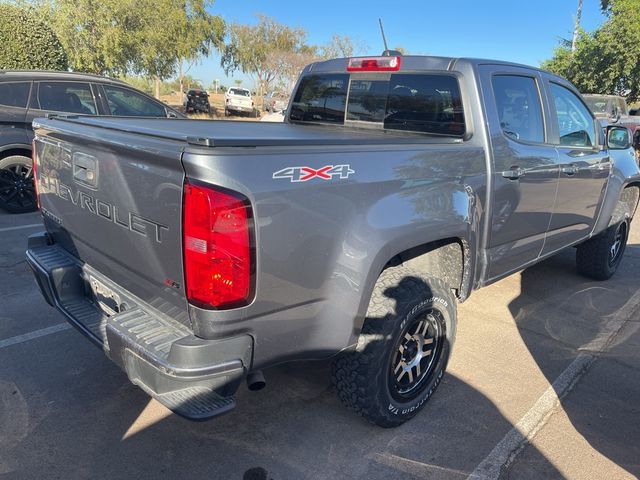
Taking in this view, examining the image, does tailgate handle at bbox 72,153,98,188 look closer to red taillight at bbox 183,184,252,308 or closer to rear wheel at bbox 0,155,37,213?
red taillight at bbox 183,184,252,308

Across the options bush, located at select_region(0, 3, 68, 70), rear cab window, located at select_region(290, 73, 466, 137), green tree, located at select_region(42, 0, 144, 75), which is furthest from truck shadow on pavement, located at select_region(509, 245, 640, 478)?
green tree, located at select_region(42, 0, 144, 75)

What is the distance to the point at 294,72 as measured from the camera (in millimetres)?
34469

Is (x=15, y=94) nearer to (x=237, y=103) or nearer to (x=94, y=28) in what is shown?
(x=94, y=28)

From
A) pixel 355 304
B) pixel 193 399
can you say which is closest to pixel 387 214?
pixel 355 304

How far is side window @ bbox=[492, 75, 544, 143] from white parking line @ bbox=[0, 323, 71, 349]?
11.4 ft

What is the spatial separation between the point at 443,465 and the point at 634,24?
26111 mm

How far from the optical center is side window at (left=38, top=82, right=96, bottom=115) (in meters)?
6.82

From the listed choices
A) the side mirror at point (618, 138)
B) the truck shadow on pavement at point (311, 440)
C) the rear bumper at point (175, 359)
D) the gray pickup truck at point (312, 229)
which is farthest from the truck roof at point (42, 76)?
the side mirror at point (618, 138)

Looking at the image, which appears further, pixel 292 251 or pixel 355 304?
pixel 355 304

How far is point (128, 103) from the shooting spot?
7.45m

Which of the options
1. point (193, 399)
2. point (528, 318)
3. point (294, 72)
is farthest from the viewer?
point (294, 72)

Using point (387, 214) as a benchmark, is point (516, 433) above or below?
below

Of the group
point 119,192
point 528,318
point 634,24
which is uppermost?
point 634,24

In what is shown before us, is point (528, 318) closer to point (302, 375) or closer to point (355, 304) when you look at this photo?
point (302, 375)
